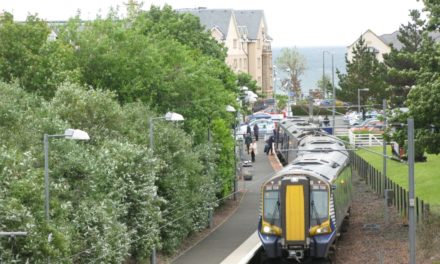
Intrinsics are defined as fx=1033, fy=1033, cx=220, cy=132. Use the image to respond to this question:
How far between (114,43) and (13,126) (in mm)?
11702

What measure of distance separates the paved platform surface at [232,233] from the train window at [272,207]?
482 centimetres

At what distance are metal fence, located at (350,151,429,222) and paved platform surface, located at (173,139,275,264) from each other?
5892mm

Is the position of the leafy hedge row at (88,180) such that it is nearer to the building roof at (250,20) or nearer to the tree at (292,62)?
the building roof at (250,20)

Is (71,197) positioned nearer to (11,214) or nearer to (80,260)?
(80,260)

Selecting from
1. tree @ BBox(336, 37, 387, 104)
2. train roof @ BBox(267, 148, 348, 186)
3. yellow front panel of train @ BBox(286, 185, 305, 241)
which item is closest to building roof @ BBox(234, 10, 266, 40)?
tree @ BBox(336, 37, 387, 104)

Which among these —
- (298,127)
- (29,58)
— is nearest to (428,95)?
(29,58)

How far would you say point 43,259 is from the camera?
2388 cm

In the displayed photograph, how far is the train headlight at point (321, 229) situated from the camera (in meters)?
31.1

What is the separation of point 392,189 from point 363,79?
166ft


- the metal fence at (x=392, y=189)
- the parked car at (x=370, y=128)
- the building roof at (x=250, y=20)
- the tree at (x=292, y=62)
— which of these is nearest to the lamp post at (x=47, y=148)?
the metal fence at (x=392, y=189)

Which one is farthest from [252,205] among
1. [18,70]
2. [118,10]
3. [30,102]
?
[30,102]

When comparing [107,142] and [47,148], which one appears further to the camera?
[107,142]

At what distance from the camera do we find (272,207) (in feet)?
104

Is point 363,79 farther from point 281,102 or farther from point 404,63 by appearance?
point 281,102
